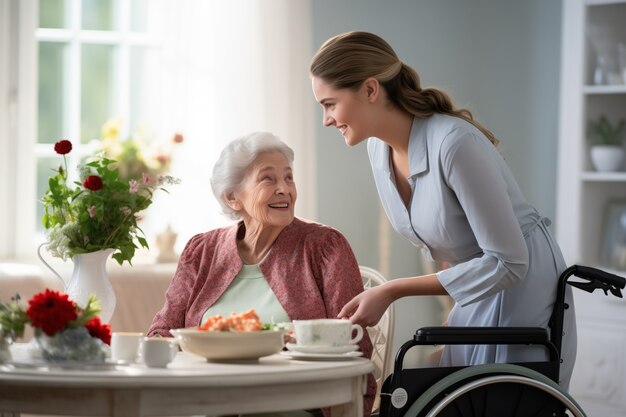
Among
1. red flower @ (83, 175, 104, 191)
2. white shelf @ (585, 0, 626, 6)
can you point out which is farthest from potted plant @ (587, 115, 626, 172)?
red flower @ (83, 175, 104, 191)

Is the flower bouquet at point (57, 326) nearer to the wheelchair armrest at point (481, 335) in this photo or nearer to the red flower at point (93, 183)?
the red flower at point (93, 183)

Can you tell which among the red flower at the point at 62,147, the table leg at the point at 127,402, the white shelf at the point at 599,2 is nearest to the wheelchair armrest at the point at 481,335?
the table leg at the point at 127,402

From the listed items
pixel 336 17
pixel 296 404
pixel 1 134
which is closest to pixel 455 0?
pixel 336 17

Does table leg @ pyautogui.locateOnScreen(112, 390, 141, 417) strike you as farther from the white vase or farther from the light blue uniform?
the light blue uniform

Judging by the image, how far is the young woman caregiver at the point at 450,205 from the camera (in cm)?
213

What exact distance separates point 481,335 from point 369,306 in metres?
0.25

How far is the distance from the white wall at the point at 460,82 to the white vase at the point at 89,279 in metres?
2.21

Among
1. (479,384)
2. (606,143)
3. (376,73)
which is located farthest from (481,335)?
(606,143)

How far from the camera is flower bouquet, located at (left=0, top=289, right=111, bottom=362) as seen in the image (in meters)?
1.76

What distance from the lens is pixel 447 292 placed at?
7.32 feet

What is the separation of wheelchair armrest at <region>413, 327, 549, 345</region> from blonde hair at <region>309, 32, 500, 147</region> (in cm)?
50

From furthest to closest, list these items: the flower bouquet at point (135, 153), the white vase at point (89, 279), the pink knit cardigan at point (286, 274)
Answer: the flower bouquet at point (135, 153), the pink knit cardigan at point (286, 274), the white vase at point (89, 279)

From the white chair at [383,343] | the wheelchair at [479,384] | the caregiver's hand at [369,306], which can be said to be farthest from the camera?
the white chair at [383,343]

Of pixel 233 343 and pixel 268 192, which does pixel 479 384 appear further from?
pixel 268 192
